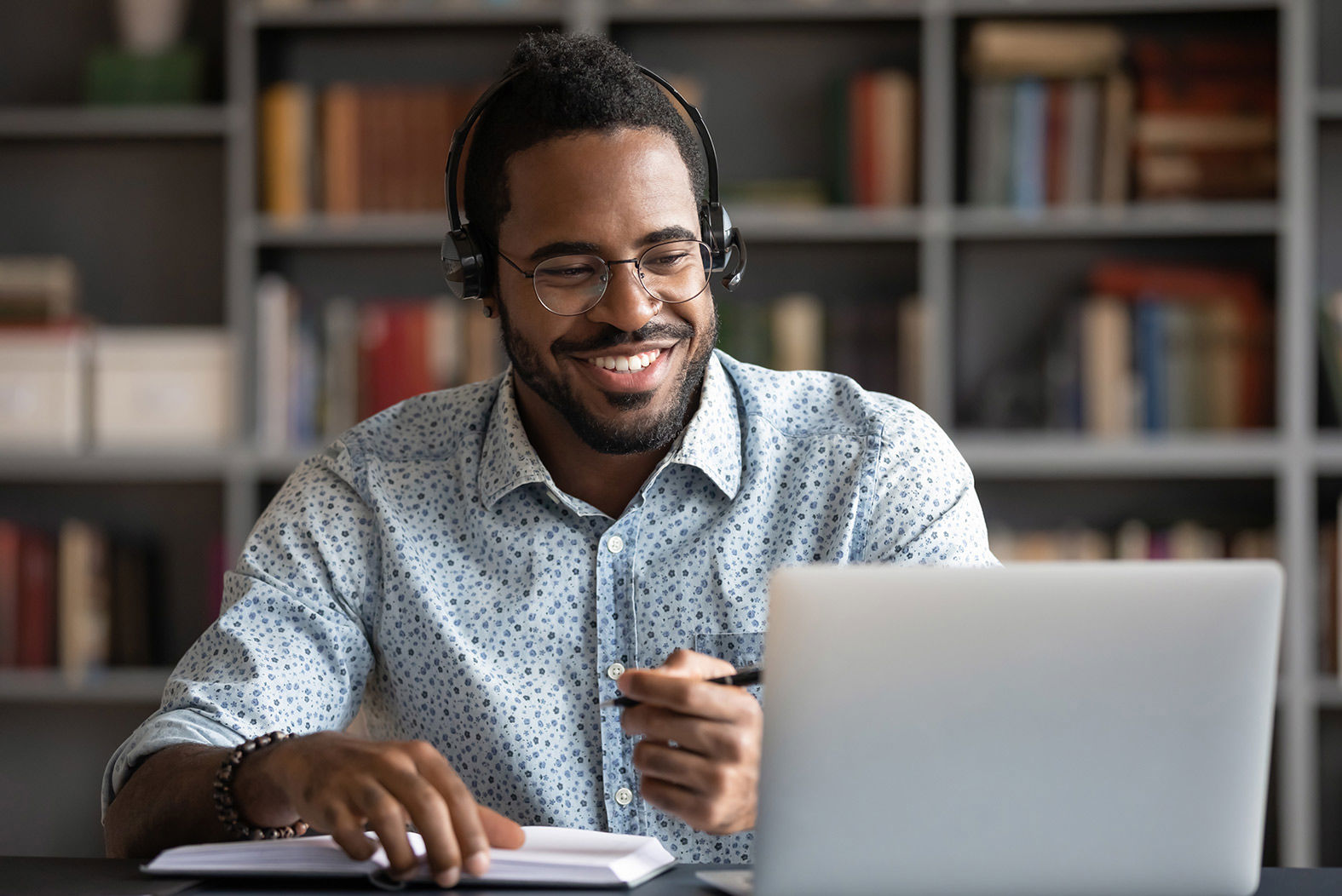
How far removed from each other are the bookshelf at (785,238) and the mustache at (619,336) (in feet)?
4.11

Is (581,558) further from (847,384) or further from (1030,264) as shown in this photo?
(1030,264)

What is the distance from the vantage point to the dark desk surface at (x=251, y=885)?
2.56 feet

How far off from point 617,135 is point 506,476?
0.34 metres

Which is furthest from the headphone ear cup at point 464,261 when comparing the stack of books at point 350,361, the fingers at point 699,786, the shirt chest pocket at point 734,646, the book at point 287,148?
the book at point 287,148

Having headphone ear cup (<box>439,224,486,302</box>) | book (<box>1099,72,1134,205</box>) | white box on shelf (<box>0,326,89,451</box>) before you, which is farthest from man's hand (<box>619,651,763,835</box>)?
white box on shelf (<box>0,326,89,451</box>)

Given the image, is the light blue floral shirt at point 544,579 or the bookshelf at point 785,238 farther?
the bookshelf at point 785,238

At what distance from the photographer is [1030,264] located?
105 inches

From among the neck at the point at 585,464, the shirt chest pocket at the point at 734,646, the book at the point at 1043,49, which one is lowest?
the shirt chest pocket at the point at 734,646

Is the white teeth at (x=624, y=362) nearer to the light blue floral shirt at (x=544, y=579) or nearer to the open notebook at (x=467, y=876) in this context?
the light blue floral shirt at (x=544, y=579)

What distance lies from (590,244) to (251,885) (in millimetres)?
664

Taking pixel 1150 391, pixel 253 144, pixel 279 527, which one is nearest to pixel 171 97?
pixel 253 144

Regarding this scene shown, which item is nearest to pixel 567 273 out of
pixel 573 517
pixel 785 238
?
pixel 573 517

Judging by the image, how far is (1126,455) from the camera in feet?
7.95

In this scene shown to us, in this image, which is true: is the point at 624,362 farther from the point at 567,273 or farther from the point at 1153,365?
the point at 1153,365
